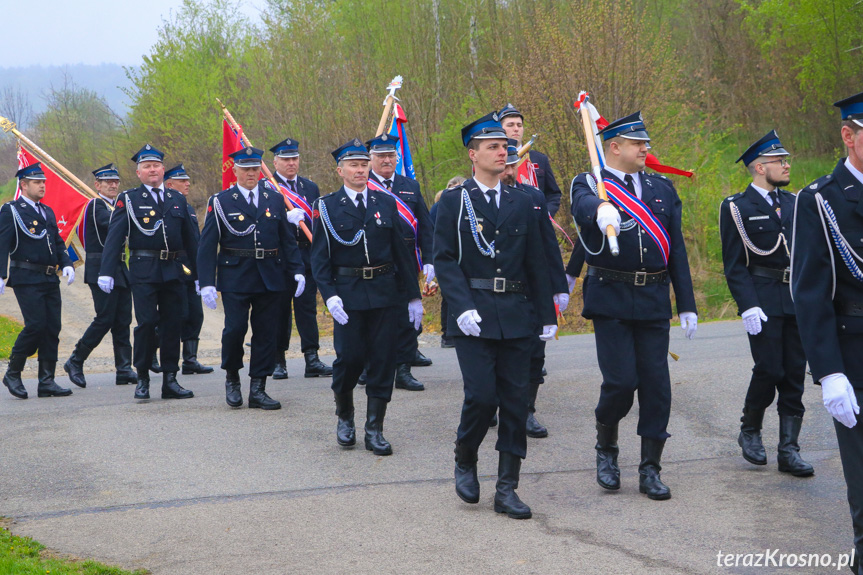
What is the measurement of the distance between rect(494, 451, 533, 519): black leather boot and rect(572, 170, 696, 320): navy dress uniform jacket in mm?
1047

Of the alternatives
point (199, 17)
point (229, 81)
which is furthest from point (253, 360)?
point (199, 17)

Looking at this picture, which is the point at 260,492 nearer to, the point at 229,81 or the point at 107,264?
the point at 107,264

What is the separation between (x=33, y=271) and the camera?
9859 millimetres

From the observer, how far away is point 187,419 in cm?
834

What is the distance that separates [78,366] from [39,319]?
1293mm

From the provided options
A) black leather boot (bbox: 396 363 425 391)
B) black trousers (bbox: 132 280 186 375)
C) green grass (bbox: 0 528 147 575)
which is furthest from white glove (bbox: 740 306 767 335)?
black trousers (bbox: 132 280 186 375)

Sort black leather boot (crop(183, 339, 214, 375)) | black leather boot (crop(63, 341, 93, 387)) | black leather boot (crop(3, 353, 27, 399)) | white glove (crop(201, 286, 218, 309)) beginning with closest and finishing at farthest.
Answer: white glove (crop(201, 286, 218, 309)) → black leather boot (crop(3, 353, 27, 399)) → black leather boot (crop(63, 341, 93, 387)) → black leather boot (crop(183, 339, 214, 375))

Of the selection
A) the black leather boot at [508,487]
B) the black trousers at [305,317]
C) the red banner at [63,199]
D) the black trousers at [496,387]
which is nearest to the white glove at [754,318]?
the black trousers at [496,387]

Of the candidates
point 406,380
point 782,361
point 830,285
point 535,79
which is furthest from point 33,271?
point 535,79

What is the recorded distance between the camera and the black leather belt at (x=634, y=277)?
5.63 m

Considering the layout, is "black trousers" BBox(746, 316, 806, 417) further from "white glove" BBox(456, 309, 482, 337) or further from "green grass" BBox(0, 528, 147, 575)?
"green grass" BBox(0, 528, 147, 575)

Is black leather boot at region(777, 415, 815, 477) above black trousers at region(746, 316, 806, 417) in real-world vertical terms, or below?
below

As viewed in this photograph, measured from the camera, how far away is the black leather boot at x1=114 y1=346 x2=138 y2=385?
36.2 ft

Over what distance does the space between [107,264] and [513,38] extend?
14442 millimetres
